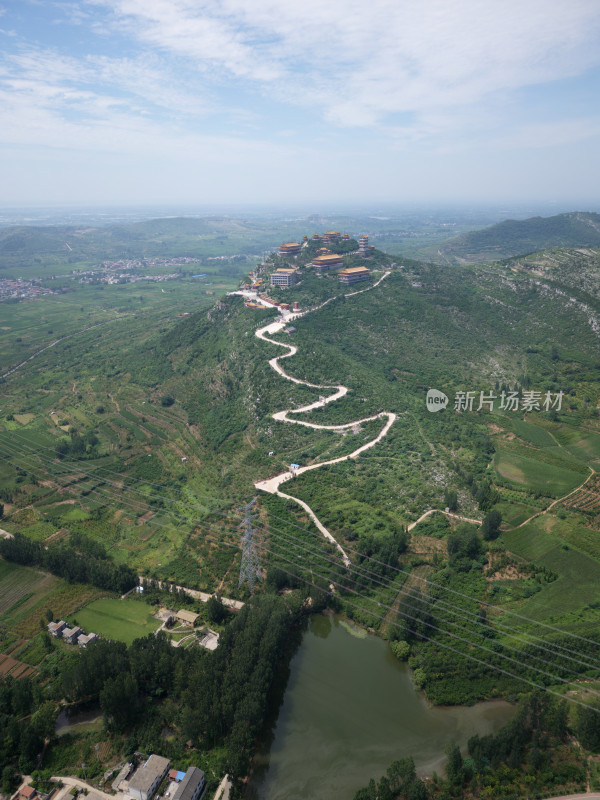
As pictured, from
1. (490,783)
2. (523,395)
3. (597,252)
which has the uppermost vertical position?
(597,252)

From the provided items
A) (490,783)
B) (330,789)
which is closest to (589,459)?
(490,783)

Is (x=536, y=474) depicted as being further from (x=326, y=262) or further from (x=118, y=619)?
(x=326, y=262)

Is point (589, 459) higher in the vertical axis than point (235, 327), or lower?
lower

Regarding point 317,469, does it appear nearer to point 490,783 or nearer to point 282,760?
point 282,760

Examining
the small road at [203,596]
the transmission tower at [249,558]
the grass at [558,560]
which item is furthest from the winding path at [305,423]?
the grass at [558,560]

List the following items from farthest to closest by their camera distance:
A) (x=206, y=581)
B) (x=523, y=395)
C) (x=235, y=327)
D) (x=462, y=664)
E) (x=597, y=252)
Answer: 1. (x=597, y=252)
2. (x=235, y=327)
3. (x=523, y=395)
4. (x=206, y=581)
5. (x=462, y=664)

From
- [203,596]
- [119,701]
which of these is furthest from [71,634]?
[203,596]

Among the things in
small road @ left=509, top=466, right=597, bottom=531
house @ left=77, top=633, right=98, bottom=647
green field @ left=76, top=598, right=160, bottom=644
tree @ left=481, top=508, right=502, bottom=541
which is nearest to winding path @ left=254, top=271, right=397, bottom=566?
tree @ left=481, top=508, right=502, bottom=541

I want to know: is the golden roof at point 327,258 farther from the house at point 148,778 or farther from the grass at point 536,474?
the house at point 148,778
